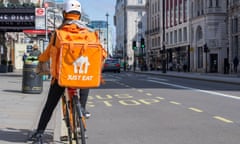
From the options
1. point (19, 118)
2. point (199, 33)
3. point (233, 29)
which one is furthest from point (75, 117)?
point (199, 33)

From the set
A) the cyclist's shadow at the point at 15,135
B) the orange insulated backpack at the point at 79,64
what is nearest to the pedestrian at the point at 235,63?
the cyclist's shadow at the point at 15,135

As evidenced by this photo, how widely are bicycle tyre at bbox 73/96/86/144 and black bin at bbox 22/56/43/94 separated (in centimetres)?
1201

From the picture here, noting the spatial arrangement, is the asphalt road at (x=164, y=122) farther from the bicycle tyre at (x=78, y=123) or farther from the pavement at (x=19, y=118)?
the bicycle tyre at (x=78, y=123)

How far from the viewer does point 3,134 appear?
8.68 meters

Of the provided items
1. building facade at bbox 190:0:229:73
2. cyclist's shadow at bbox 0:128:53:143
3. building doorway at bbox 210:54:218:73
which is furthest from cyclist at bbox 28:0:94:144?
building doorway at bbox 210:54:218:73

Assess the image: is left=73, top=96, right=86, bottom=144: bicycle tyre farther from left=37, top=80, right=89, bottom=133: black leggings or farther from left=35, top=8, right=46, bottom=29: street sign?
left=35, top=8, right=46, bottom=29: street sign

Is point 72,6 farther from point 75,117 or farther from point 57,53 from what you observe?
point 75,117

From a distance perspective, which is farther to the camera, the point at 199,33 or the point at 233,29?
the point at 199,33

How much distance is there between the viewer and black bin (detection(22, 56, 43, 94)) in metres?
18.2

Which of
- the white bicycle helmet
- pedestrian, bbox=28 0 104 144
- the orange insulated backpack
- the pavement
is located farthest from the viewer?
the pavement

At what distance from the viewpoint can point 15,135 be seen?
28.5 ft

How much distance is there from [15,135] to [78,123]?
107 inches

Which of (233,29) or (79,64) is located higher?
(233,29)

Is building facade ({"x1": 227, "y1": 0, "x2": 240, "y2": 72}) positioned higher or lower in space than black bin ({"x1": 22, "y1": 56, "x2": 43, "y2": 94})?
higher
